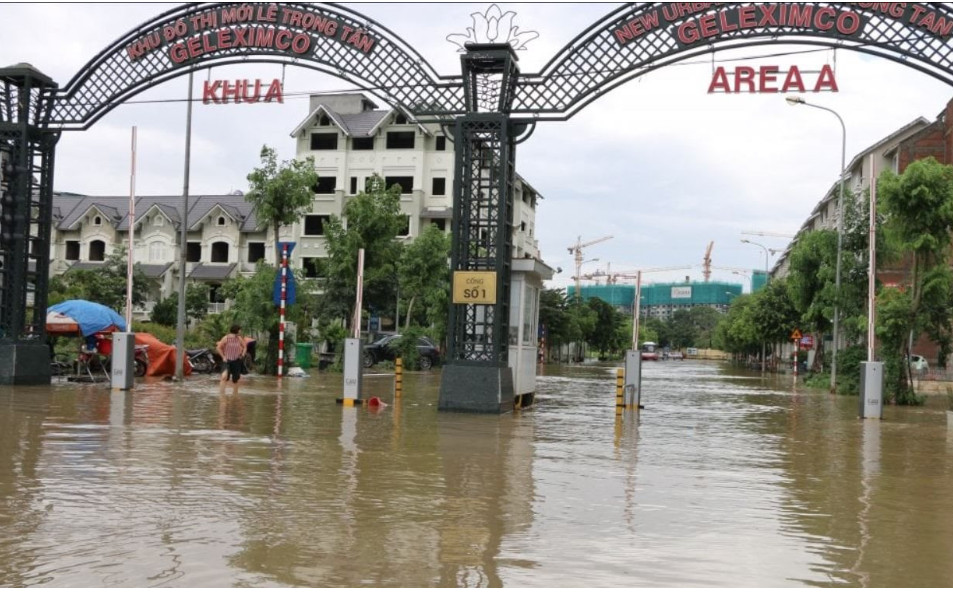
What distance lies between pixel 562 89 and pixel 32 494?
41.1 ft

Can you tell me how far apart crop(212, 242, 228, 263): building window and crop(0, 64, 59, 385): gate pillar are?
43974mm

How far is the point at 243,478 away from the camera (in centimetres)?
916

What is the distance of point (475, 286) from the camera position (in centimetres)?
1750

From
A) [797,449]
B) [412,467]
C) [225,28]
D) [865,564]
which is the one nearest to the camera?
[865,564]

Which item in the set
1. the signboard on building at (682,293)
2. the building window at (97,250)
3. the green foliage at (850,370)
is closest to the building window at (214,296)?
the building window at (97,250)

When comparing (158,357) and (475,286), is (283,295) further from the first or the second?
(475,286)

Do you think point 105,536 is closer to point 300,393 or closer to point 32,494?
point 32,494

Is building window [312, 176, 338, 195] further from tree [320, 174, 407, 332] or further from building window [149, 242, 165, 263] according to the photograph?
tree [320, 174, 407, 332]

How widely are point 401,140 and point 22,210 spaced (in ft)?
147

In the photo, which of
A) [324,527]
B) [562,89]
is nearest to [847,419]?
[562,89]

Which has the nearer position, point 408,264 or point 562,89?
point 562,89

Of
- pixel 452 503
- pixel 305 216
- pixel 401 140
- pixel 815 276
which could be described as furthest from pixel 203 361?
pixel 401 140

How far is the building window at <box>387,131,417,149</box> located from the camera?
212ft

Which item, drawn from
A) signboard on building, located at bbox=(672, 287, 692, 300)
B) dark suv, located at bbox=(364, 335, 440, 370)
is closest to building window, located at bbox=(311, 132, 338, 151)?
dark suv, located at bbox=(364, 335, 440, 370)
